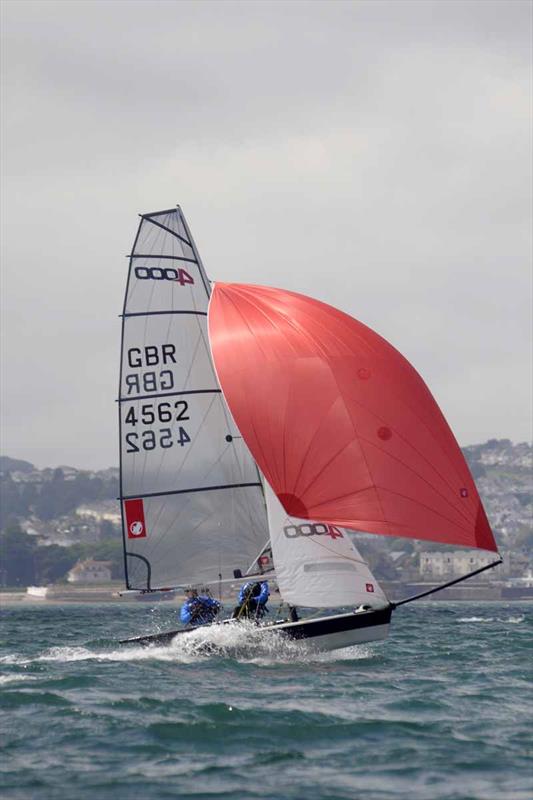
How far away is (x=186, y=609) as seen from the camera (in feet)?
81.0

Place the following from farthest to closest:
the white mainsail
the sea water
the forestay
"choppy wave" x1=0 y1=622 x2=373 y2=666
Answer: the forestay < the white mainsail < "choppy wave" x1=0 y1=622 x2=373 y2=666 < the sea water

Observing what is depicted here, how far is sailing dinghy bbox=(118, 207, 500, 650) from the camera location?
22.4 meters

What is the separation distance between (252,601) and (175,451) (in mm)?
3039

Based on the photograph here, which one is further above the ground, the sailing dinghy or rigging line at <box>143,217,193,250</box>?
rigging line at <box>143,217,193,250</box>

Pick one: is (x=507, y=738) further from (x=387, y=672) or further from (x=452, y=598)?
(x=452, y=598)

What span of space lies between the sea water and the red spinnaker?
7.79 feet

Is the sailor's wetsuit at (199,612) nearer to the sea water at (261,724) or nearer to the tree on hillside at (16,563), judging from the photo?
the sea water at (261,724)

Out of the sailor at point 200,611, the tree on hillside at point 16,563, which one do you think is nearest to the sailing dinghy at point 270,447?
the sailor at point 200,611

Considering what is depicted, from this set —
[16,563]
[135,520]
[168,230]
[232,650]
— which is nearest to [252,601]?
[232,650]

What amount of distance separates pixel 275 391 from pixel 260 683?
5038 millimetres

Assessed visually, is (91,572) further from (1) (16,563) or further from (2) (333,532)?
(2) (333,532)

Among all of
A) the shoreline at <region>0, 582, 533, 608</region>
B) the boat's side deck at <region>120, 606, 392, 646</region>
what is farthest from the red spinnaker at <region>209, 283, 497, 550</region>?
the shoreline at <region>0, 582, 533, 608</region>

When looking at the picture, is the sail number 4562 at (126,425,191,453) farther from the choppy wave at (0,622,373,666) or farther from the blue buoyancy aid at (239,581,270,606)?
the choppy wave at (0,622,373,666)

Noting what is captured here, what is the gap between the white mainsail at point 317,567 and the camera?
22938 millimetres
